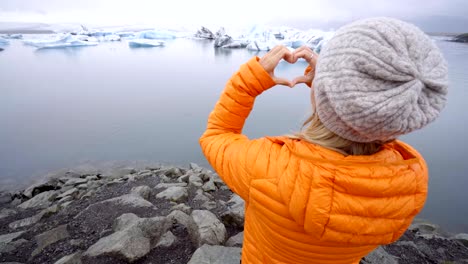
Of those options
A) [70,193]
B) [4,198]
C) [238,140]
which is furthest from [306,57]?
[4,198]

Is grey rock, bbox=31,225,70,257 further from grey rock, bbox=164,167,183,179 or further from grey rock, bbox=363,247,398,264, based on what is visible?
grey rock, bbox=363,247,398,264

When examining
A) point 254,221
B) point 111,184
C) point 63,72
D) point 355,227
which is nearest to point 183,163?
point 111,184

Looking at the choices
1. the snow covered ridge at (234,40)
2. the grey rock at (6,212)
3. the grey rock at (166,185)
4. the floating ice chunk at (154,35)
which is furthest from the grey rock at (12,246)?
the floating ice chunk at (154,35)

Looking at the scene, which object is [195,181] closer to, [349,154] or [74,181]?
[74,181]

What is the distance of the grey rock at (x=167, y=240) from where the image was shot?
2.25 meters

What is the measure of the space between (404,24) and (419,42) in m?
0.06

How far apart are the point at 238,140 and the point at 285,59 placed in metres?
0.31

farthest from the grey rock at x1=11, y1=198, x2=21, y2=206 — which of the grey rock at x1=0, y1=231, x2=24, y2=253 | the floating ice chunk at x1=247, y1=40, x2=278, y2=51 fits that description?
the floating ice chunk at x1=247, y1=40, x2=278, y2=51

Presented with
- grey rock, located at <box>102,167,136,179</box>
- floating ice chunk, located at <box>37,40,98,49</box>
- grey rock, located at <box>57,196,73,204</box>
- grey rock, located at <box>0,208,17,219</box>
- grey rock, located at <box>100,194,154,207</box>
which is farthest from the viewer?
floating ice chunk, located at <box>37,40,98,49</box>

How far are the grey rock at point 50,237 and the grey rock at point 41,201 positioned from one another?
1.24 m

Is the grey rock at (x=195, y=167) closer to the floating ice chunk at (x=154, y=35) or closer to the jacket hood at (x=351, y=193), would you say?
the jacket hood at (x=351, y=193)

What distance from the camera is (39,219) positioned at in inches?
121

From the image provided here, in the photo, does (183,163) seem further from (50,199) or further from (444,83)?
(444,83)

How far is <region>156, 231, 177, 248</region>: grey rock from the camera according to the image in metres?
2.25
